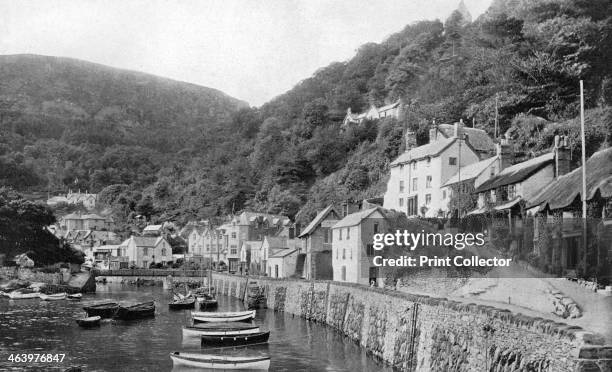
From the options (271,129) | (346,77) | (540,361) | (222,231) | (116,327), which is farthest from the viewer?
(346,77)

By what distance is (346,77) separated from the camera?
504 feet

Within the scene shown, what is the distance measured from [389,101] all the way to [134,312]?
78983mm

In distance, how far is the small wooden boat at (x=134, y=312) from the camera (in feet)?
178

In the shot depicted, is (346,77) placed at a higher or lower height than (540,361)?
higher

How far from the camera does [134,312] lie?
180 feet

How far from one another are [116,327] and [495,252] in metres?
30.1

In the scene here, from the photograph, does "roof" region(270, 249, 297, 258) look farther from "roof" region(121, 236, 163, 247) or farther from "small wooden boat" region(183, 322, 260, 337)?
"roof" region(121, 236, 163, 247)

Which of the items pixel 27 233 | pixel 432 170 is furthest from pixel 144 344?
pixel 27 233

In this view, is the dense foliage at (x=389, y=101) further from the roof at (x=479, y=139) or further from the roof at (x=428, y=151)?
the roof at (x=428, y=151)

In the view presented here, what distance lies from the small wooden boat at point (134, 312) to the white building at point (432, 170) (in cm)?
2432

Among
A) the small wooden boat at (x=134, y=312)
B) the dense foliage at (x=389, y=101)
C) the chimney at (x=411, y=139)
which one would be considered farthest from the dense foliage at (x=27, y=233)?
the chimney at (x=411, y=139)

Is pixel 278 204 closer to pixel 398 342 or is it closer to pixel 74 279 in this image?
pixel 74 279

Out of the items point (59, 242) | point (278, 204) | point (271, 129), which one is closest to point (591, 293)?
point (278, 204)

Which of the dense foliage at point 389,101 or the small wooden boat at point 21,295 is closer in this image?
the dense foliage at point 389,101
